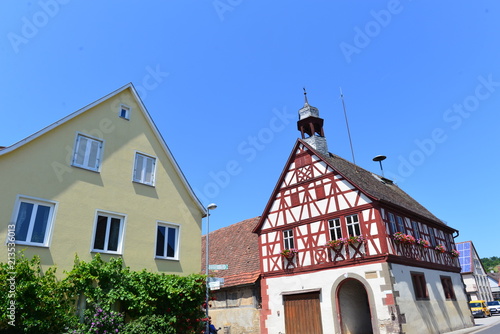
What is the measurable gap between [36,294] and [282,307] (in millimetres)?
14869

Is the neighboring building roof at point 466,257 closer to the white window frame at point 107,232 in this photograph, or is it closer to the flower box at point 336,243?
the flower box at point 336,243

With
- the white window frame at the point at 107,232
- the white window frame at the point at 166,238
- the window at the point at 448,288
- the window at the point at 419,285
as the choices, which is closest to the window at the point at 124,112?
the white window frame at the point at 107,232

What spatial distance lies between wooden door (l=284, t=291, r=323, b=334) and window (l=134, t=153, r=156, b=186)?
38.3ft

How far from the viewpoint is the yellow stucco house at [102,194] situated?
991 cm

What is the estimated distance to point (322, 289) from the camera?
1898 cm

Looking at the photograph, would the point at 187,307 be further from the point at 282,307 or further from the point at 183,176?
the point at 282,307

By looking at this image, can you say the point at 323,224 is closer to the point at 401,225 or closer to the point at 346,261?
the point at 346,261

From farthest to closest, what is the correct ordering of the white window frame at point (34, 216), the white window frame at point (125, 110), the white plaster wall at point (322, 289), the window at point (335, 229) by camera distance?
1. the window at point (335, 229)
2. the white plaster wall at point (322, 289)
3. the white window frame at point (125, 110)
4. the white window frame at point (34, 216)

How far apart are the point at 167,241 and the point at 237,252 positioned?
14122mm

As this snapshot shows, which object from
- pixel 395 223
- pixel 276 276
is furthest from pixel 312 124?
pixel 276 276

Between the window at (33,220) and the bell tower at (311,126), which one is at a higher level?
the bell tower at (311,126)

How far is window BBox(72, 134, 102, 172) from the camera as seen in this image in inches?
457

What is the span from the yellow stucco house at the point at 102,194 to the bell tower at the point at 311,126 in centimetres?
1229

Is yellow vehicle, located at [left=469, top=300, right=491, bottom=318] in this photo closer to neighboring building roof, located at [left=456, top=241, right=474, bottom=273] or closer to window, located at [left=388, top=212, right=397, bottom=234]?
neighboring building roof, located at [left=456, top=241, right=474, bottom=273]
